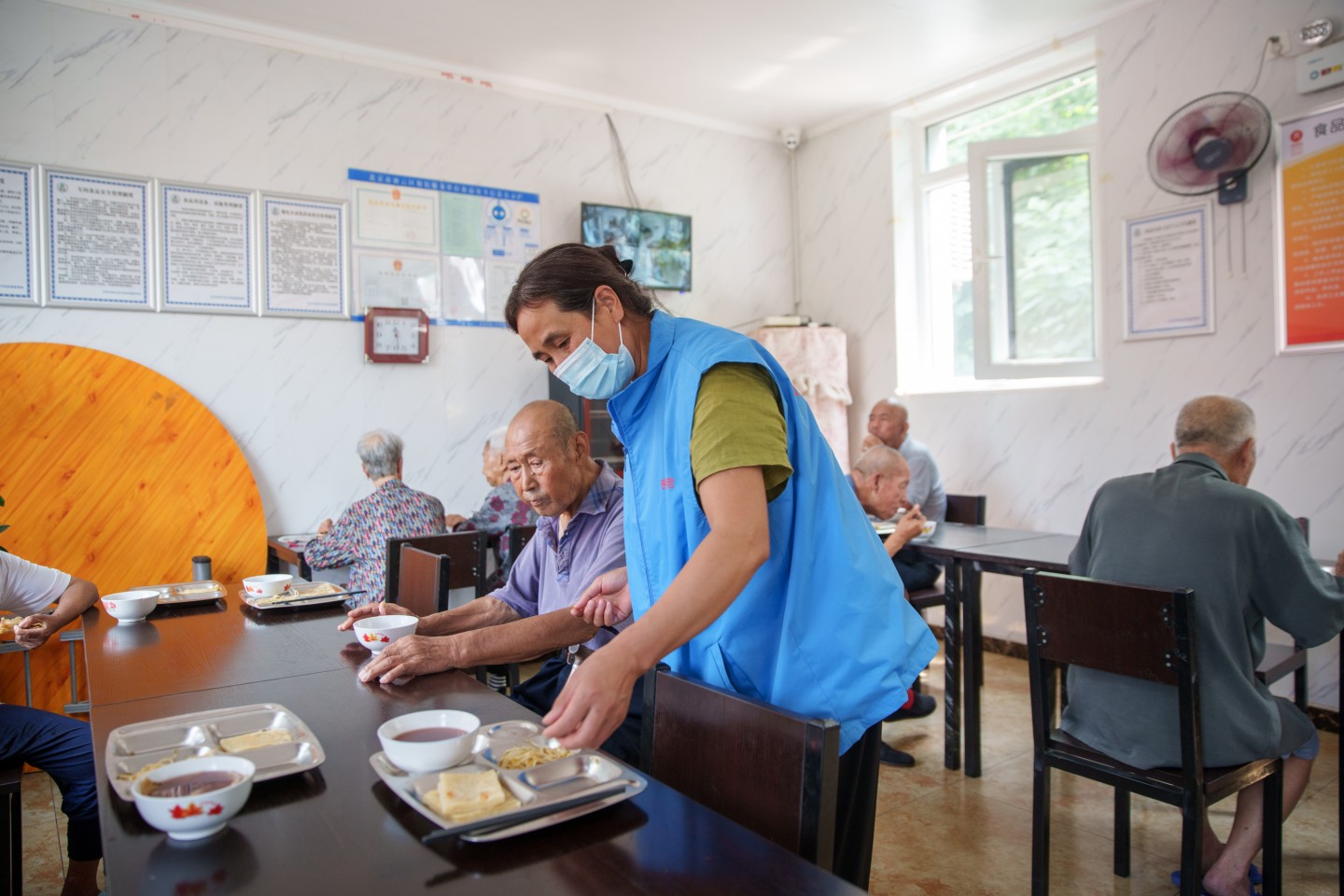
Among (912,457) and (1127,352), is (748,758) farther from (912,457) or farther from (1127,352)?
(1127,352)

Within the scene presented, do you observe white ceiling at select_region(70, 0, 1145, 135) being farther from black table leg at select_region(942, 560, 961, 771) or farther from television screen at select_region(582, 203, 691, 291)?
black table leg at select_region(942, 560, 961, 771)

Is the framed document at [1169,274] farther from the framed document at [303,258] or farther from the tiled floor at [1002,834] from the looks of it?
the framed document at [303,258]

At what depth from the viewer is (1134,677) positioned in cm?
200

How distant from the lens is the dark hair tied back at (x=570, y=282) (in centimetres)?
140

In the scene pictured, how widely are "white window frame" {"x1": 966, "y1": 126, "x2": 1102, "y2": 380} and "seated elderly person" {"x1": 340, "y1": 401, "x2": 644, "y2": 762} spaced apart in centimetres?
327

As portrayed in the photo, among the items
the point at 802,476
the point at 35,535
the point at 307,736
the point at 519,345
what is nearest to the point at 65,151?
the point at 35,535

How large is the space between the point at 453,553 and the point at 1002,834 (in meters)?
1.95

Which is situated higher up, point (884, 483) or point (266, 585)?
point (884, 483)

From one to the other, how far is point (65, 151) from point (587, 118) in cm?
265

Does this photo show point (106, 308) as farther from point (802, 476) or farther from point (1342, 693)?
point (1342, 693)

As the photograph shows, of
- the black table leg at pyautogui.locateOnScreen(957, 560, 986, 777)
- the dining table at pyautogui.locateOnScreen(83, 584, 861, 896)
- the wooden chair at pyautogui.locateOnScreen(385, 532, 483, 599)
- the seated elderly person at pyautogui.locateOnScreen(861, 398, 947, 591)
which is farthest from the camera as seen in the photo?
the seated elderly person at pyautogui.locateOnScreen(861, 398, 947, 591)

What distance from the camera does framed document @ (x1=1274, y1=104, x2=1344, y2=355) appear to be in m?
3.56

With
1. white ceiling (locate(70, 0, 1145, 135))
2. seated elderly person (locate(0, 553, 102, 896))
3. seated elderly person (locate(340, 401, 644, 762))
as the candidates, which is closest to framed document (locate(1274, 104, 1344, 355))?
white ceiling (locate(70, 0, 1145, 135))

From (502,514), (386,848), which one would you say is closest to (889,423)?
(502,514)
